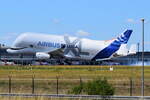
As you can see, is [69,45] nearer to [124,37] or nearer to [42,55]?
[42,55]

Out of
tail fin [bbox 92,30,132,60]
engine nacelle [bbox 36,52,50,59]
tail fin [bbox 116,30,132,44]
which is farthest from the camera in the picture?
engine nacelle [bbox 36,52,50,59]

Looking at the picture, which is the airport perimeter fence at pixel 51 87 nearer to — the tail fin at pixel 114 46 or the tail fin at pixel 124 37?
the tail fin at pixel 124 37

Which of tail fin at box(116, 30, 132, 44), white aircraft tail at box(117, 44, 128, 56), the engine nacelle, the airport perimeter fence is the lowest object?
the airport perimeter fence

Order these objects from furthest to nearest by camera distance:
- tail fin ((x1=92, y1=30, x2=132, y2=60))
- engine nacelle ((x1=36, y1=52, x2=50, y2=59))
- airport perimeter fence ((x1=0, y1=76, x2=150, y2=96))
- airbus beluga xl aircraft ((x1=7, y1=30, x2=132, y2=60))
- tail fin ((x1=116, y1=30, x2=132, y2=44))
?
airbus beluga xl aircraft ((x1=7, y1=30, x2=132, y2=60)) < engine nacelle ((x1=36, y1=52, x2=50, y2=59)) < tail fin ((x1=92, y1=30, x2=132, y2=60)) < tail fin ((x1=116, y1=30, x2=132, y2=44)) < airport perimeter fence ((x1=0, y1=76, x2=150, y2=96))

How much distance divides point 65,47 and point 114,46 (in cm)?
1539

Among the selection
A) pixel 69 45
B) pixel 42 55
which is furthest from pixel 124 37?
pixel 42 55

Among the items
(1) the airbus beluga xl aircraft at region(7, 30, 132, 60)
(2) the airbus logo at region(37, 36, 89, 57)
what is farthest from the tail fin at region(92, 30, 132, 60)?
(2) the airbus logo at region(37, 36, 89, 57)

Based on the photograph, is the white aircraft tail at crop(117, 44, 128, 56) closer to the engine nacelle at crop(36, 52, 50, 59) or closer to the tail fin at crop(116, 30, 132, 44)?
the tail fin at crop(116, 30, 132, 44)

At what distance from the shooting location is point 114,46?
5930 inches

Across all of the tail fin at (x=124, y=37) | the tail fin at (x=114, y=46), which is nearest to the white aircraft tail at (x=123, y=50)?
the tail fin at (x=114, y=46)

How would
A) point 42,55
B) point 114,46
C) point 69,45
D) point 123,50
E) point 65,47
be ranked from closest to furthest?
point 123,50, point 42,55, point 114,46, point 65,47, point 69,45

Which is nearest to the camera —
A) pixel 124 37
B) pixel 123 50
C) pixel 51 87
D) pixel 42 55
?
pixel 51 87

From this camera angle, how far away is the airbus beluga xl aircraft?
152250mm

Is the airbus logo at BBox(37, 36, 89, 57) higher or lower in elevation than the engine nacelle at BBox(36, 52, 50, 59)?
higher
